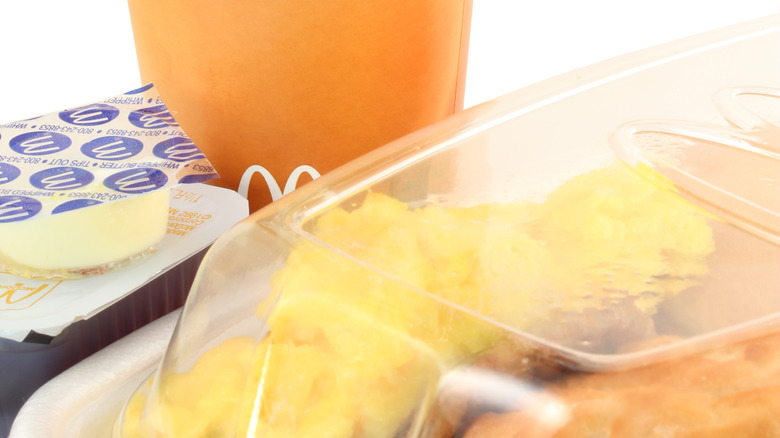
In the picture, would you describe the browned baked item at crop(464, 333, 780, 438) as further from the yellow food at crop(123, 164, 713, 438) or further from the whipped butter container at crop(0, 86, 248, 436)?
the whipped butter container at crop(0, 86, 248, 436)

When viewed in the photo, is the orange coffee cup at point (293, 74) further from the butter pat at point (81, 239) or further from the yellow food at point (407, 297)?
the yellow food at point (407, 297)

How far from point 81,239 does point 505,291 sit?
19.3 inches

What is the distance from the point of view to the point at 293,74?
90 cm

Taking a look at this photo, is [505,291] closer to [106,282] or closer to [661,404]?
[661,404]

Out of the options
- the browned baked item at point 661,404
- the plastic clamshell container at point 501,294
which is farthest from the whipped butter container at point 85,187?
the browned baked item at point 661,404

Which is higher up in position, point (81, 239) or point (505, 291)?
point (505, 291)

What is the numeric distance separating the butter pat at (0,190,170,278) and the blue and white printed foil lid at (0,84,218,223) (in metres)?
0.02

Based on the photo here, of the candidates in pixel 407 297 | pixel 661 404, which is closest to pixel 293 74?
pixel 407 297

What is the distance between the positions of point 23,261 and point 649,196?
25.0 inches

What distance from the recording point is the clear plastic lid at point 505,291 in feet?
1.54

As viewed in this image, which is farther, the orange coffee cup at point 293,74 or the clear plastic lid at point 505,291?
the orange coffee cup at point 293,74

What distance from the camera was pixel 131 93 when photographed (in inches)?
39.2

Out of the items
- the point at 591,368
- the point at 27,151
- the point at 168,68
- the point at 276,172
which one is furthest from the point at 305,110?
the point at 591,368

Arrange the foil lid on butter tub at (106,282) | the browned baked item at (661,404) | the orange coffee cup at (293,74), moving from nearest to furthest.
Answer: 1. the browned baked item at (661,404)
2. the foil lid on butter tub at (106,282)
3. the orange coffee cup at (293,74)
